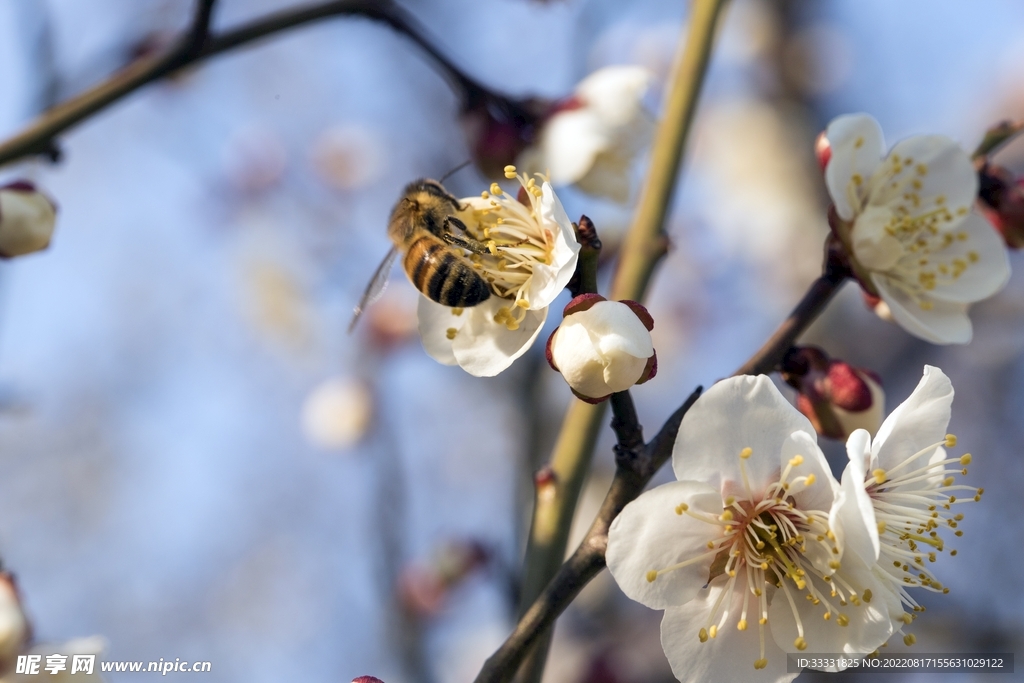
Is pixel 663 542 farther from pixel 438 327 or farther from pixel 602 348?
pixel 438 327

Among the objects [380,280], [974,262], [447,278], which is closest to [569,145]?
[380,280]

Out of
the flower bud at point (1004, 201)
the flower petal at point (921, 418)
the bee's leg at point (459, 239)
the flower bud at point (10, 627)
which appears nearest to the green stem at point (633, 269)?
the bee's leg at point (459, 239)

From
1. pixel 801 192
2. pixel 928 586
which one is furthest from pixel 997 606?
pixel 928 586

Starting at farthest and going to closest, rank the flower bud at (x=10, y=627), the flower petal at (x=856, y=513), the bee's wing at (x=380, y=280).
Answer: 1. the bee's wing at (x=380, y=280)
2. the flower bud at (x=10, y=627)
3. the flower petal at (x=856, y=513)

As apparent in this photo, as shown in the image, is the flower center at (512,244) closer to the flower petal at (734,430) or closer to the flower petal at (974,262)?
the flower petal at (734,430)

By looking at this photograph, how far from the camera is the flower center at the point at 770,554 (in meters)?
0.95

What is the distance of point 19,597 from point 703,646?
871mm

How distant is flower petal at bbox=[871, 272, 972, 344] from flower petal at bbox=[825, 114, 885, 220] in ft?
0.41

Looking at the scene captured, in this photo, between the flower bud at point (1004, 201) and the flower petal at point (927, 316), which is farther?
the flower bud at point (1004, 201)

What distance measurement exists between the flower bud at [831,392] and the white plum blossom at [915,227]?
0.49 ft

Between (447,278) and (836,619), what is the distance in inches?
25.2

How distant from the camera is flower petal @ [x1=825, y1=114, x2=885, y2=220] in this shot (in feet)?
4.04

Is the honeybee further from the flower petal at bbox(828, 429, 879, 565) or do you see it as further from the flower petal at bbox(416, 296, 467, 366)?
the flower petal at bbox(828, 429, 879, 565)

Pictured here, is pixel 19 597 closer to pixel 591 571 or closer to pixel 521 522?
pixel 591 571
